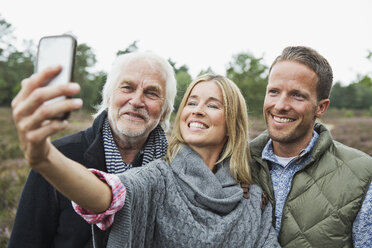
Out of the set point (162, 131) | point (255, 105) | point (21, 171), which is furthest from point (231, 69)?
point (162, 131)

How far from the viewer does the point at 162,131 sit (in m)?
2.71

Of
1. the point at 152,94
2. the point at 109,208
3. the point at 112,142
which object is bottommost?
the point at 112,142

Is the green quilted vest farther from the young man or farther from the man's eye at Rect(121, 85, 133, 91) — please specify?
the man's eye at Rect(121, 85, 133, 91)

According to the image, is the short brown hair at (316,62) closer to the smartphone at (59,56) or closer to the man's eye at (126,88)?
the man's eye at (126,88)

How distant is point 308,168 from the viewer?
89.3 inches

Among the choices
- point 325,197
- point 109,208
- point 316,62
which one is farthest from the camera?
point 316,62

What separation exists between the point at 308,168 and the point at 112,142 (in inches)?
61.4

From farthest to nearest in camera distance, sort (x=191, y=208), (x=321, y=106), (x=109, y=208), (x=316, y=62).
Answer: (x=321, y=106), (x=316, y=62), (x=191, y=208), (x=109, y=208)

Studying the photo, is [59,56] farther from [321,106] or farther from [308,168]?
[321,106]

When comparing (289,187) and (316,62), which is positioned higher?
(316,62)

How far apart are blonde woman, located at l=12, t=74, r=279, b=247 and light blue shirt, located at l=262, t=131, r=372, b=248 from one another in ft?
0.50

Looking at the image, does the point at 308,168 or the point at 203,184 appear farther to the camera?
the point at 308,168

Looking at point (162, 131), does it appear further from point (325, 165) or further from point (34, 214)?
point (325, 165)

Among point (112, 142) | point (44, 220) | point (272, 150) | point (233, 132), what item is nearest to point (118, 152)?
point (112, 142)
